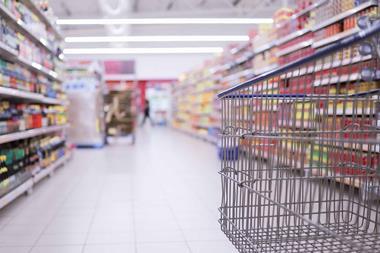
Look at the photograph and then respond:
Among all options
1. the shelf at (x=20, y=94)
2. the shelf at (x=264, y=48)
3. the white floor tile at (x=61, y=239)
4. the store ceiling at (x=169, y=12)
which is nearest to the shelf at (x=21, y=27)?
the shelf at (x=20, y=94)

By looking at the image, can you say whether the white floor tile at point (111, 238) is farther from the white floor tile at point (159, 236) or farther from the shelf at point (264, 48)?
the shelf at point (264, 48)

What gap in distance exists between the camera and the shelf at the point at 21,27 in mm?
3439

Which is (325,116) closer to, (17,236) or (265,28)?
(17,236)

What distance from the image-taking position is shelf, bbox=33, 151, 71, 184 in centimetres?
445

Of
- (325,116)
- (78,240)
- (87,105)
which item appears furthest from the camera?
(87,105)

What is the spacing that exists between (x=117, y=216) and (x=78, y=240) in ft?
1.99

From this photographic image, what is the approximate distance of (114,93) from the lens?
34.5 ft

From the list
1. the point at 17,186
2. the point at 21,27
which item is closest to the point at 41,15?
the point at 21,27

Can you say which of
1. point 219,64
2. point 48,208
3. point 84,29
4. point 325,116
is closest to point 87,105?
point 219,64

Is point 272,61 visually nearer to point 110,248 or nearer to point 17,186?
point 17,186

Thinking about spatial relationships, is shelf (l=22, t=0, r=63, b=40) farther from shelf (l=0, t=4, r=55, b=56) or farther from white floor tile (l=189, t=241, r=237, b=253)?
white floor tile (l=189, t=241, r=237, b=253)

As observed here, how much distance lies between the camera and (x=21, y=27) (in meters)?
4.07

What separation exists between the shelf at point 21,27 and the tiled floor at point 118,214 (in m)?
1.70

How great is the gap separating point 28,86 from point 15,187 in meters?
1.21
